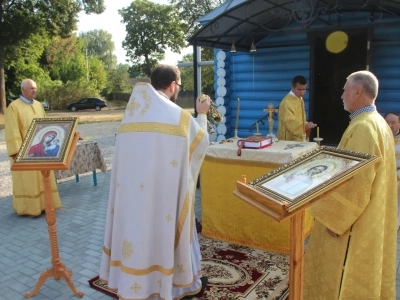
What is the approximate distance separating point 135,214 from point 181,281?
58 cm

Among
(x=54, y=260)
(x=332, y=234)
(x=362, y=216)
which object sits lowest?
(x=54, y=260)

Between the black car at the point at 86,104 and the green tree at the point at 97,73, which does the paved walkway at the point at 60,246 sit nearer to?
the black car at the point at 86,104

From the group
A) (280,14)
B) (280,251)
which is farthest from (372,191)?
(280,14)

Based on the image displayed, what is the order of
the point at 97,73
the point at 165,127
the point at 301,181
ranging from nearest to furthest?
1. the point at 301,181
2. the point at 165,127
3. the point at 97,73

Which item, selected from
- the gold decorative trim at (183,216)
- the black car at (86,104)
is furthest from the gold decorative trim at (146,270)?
the black car at (86,104)

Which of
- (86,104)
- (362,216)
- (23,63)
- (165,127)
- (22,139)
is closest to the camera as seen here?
(362,216)

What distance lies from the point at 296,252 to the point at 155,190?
3.34 feet

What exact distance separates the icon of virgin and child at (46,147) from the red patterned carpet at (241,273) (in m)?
1.19

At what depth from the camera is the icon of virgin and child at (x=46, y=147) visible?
10.9 ft

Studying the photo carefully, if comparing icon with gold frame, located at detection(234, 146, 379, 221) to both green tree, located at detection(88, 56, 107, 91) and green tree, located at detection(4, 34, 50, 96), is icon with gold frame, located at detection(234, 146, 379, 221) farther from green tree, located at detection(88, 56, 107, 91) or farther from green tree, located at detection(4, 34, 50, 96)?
green tree, located at detection(88, 56, 107, 91)

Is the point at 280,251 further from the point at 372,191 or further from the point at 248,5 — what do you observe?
the point at 248,5

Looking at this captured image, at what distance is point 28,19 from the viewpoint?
23.3 meters

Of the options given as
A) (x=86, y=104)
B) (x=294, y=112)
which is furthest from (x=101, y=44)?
(x=294, y=112)

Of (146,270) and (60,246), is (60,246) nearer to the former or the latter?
(60,246)
